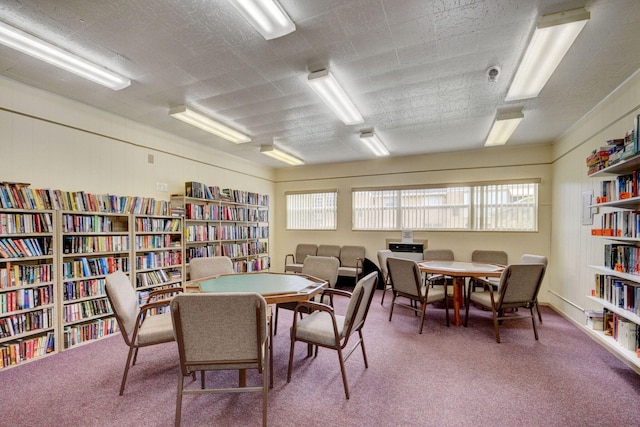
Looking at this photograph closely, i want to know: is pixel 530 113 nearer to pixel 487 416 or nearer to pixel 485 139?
pixel 485 139

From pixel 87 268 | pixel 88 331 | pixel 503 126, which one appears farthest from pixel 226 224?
pixel 503 126

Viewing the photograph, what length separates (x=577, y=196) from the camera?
12.7 ft

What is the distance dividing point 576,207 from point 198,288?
4.95 m

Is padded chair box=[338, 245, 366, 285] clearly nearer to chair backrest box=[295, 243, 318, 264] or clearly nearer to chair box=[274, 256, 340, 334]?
chair backrest box=[295, 243, 318, 264]

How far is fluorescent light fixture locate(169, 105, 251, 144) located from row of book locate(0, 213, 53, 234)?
5.71 ft

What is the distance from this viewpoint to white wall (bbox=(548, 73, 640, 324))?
2.91 meters

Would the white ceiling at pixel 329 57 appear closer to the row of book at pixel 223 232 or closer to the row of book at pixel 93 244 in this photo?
the row of book at pixel 93 244

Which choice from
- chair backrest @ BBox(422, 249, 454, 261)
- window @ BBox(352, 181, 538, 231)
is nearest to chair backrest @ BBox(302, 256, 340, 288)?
chair backrest @ BBox(422, 249, 454, 261)

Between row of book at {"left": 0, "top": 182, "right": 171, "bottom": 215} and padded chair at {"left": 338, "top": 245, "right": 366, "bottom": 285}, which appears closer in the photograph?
row of book at {"left": 0, "top": 182, "right": 171, "bottom": 215}

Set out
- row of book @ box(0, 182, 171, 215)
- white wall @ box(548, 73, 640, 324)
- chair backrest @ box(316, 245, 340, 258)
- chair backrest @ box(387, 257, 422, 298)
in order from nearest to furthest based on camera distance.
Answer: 1. row of book @ box(0, 182, 171, 215)
2. white wall @ box(548, 73, 640, 324)
3. chair backrest @ box(387, 257, 422, 298)
4. chair backrest @ box(316, 245, 340, 258)

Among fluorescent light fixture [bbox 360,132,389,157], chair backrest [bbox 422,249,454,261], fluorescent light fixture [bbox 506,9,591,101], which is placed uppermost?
fluorescent light fixture [bbox 506,9,591,101]

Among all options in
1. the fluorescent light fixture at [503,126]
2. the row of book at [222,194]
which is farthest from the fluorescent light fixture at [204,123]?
the fluorescent light fixture at [503,126]

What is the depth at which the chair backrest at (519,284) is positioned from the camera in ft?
10.3

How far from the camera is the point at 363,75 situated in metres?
2.73
